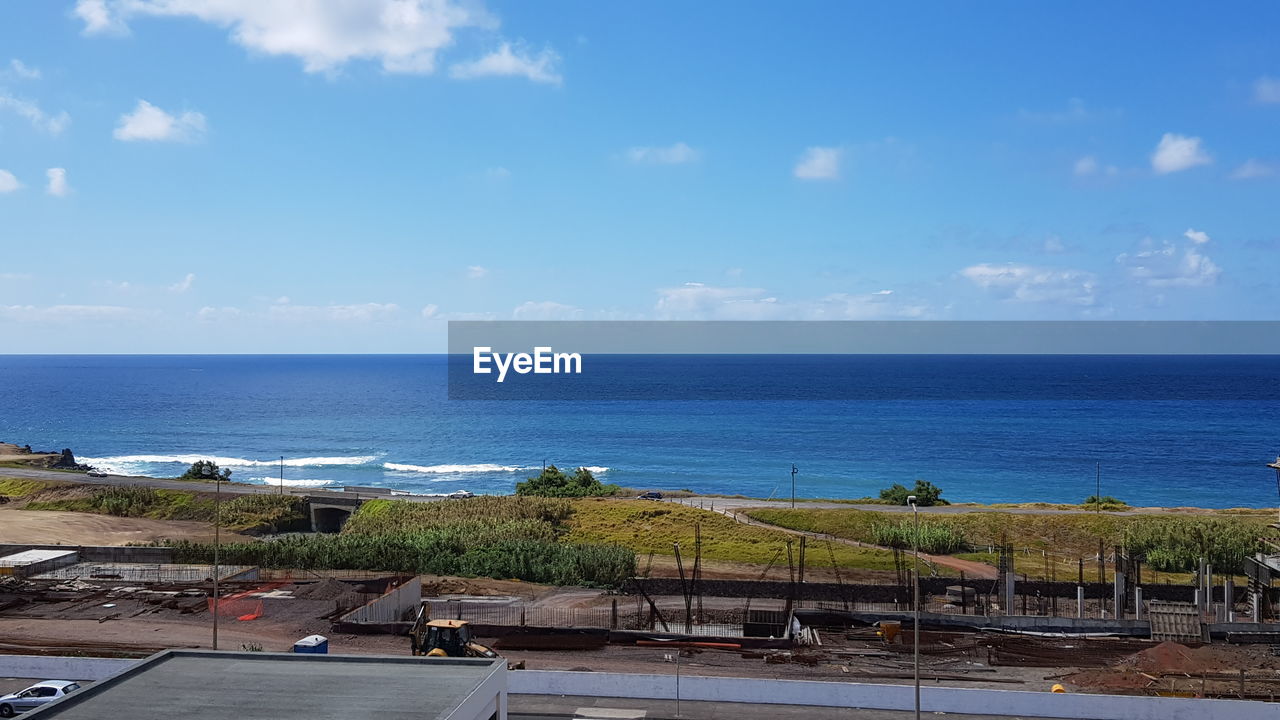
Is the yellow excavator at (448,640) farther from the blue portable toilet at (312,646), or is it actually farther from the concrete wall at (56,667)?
the concrete wall at (56,667)

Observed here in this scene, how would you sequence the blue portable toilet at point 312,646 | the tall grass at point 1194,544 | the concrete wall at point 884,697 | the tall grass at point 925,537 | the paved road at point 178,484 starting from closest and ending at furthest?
the concrete wall at point 884,697, the blue portable toilet at point 312,646, the tall grass at point 1194,544, the tall grass at point 925,537, the paved road at point 178,484

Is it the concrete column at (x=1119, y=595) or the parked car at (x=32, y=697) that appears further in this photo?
the concrete column at (x=1119, y=595)

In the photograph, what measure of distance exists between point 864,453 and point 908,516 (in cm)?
7101

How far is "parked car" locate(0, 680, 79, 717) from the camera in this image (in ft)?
83.5

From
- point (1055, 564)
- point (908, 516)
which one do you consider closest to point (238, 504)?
point (908, 516)

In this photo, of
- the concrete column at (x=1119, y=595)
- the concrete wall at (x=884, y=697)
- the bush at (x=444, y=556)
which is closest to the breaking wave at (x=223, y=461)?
the bush at (x=444, y=556)

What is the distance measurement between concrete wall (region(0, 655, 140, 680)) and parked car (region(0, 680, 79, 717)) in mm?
2475

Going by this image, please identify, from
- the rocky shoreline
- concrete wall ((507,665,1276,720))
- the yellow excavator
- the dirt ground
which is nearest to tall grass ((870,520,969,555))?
concrete wall ((507,665,1276,720))

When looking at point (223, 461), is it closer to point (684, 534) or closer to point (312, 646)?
point (684, 534)

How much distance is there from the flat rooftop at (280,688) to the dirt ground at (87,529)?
170 feet

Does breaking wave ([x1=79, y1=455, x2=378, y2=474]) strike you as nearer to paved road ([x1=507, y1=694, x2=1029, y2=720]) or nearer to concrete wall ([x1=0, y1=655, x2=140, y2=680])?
concrete wall ([x1=0, y1=655, x2=140, y2=680])

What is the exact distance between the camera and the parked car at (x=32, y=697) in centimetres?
2545

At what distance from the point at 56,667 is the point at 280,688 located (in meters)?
15.6

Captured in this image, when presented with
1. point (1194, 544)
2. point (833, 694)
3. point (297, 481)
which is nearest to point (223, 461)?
point (297, 481)
